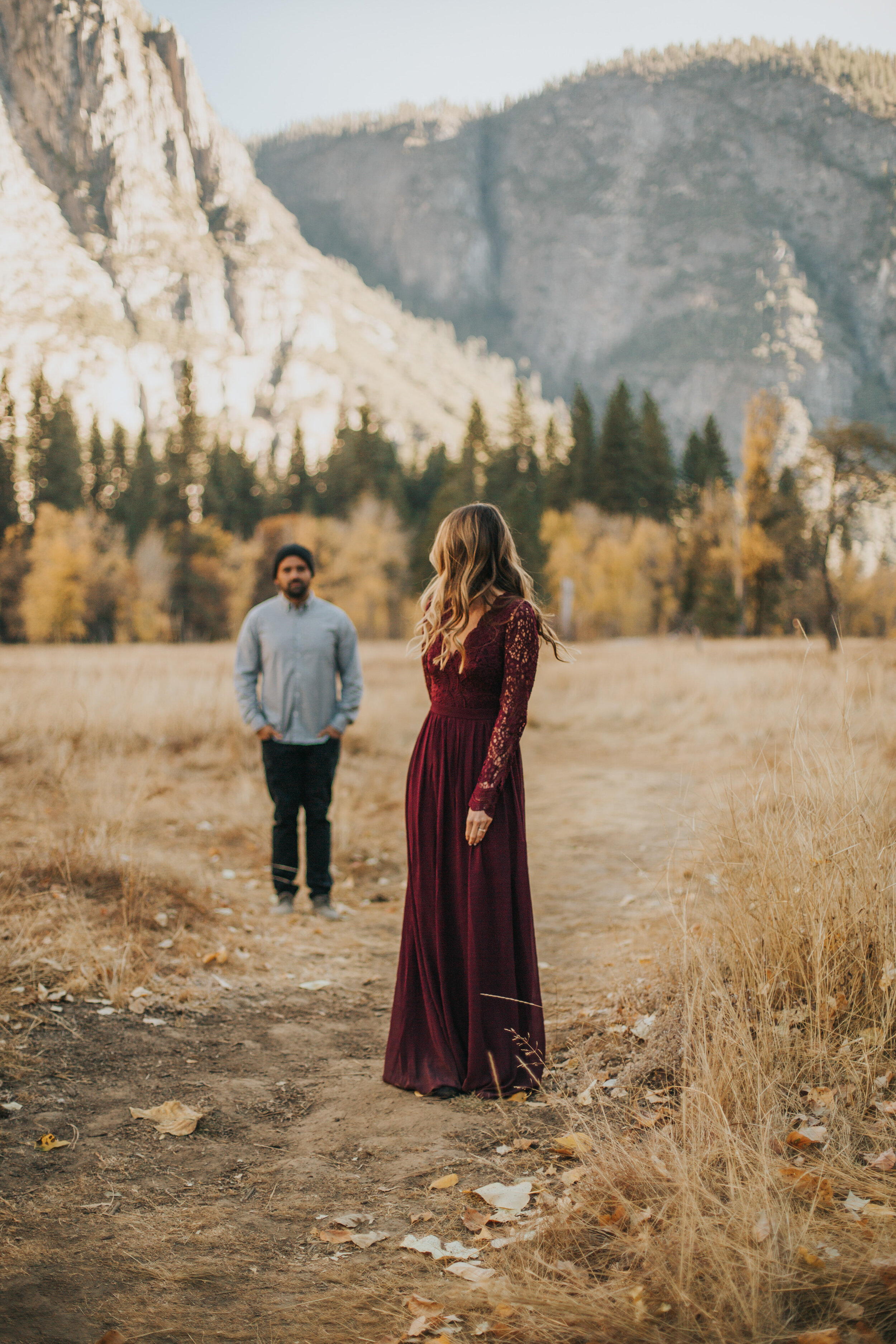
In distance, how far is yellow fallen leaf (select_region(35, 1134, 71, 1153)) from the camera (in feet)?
10.3

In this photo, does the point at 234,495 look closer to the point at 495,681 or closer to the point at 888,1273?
the point at 495,681

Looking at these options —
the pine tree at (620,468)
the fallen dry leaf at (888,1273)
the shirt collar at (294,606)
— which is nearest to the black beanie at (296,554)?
the shirt collar at (294,606)

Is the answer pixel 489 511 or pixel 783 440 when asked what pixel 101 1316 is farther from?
pixel 783 440

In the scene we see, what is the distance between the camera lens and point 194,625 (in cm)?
6175

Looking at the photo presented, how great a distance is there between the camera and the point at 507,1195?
277cm

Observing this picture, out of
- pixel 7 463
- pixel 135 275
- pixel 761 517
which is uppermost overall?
pixel 135 275

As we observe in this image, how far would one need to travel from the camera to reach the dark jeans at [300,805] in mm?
6316

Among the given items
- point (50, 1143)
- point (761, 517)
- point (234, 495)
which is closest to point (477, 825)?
point (50, 1143)

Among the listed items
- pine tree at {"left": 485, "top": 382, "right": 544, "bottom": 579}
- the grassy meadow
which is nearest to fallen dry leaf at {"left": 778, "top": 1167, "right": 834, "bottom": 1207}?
the grassy meadow

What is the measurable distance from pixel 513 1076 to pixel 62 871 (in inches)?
128

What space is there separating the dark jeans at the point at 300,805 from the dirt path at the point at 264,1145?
0.32 meters

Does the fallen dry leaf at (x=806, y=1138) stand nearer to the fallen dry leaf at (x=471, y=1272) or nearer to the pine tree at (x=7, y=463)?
the fallen dry leaf at (x=471, y=1272)

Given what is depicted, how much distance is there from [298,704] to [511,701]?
118 inches

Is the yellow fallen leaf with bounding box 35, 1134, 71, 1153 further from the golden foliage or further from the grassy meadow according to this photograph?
the golden foliage
